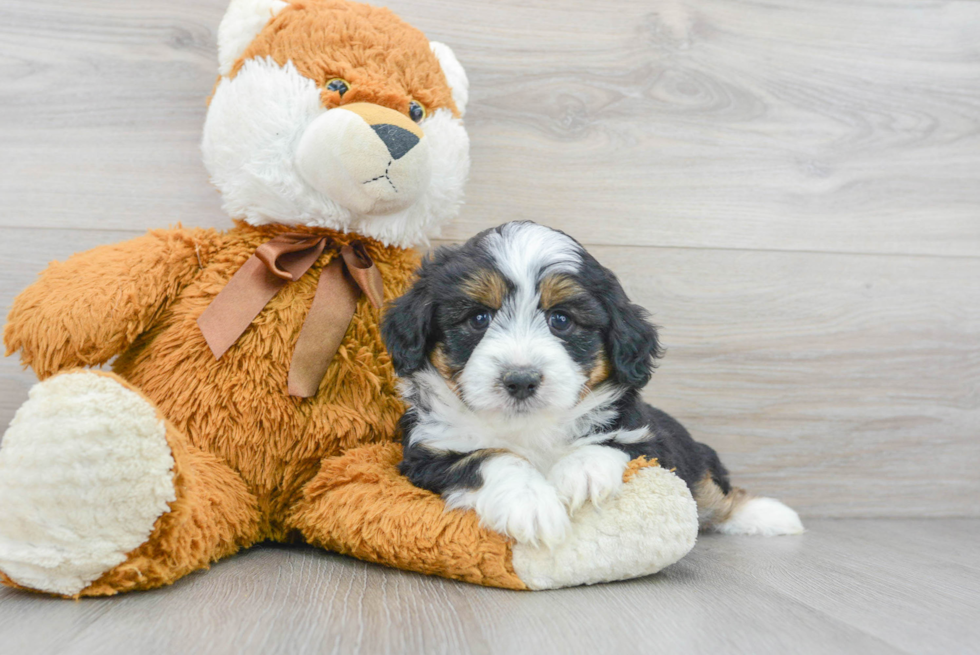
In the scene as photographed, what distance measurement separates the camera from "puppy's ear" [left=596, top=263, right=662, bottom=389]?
1.53m

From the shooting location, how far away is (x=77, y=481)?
120 centimetres

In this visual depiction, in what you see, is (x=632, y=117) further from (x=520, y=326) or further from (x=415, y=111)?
(x=520, y=326)

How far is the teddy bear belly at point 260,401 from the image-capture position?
160 cm

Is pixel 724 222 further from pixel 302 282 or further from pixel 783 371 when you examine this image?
pixel 302 282

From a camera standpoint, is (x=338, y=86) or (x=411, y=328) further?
(x=338, y=86)

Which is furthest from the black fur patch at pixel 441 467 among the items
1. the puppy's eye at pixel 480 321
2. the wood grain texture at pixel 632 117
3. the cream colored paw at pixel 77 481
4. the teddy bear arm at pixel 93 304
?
the wood grain texture at pixel 632 117

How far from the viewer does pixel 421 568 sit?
145 cm

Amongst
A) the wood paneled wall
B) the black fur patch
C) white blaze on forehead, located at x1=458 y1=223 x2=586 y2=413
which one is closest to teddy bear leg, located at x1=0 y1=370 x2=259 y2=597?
the black fur patch

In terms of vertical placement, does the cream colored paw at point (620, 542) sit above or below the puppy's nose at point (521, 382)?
below

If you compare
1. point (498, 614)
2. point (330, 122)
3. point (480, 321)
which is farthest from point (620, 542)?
point (330, 122)

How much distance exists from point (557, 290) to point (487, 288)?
5.4 inches

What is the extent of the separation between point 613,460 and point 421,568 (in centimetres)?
43

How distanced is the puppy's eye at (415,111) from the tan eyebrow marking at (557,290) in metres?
0.55

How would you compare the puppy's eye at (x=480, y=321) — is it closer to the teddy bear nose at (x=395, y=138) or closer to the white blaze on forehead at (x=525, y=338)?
the white blaze on forehead at (x=525, y=338)
